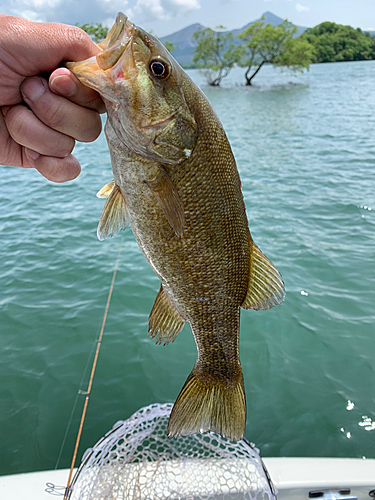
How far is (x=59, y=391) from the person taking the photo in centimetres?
443

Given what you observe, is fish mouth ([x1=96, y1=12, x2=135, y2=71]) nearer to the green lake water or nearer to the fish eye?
the fish eye

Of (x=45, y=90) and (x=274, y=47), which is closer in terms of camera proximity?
(x=45, y=90)

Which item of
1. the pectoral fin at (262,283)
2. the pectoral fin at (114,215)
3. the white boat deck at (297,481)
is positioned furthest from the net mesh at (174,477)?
the pectoral fin at (114,215)

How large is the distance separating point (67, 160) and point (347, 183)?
34.7 feet

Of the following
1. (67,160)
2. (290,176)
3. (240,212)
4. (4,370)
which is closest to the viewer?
(240,212)

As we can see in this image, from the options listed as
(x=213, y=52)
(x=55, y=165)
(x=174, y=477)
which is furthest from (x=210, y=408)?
(x=213, y=52)

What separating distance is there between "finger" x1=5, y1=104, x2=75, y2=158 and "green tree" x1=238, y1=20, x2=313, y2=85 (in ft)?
187

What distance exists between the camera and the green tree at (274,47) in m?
54.6

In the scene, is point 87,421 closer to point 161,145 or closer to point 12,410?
point 12,410

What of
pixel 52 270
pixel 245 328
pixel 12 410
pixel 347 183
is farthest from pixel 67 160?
pixel 347 183

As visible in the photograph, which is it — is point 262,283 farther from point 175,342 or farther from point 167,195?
point 175,342

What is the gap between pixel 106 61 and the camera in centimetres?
146

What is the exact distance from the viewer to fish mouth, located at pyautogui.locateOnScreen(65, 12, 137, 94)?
1454 millimetres

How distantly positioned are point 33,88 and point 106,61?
0.37m
